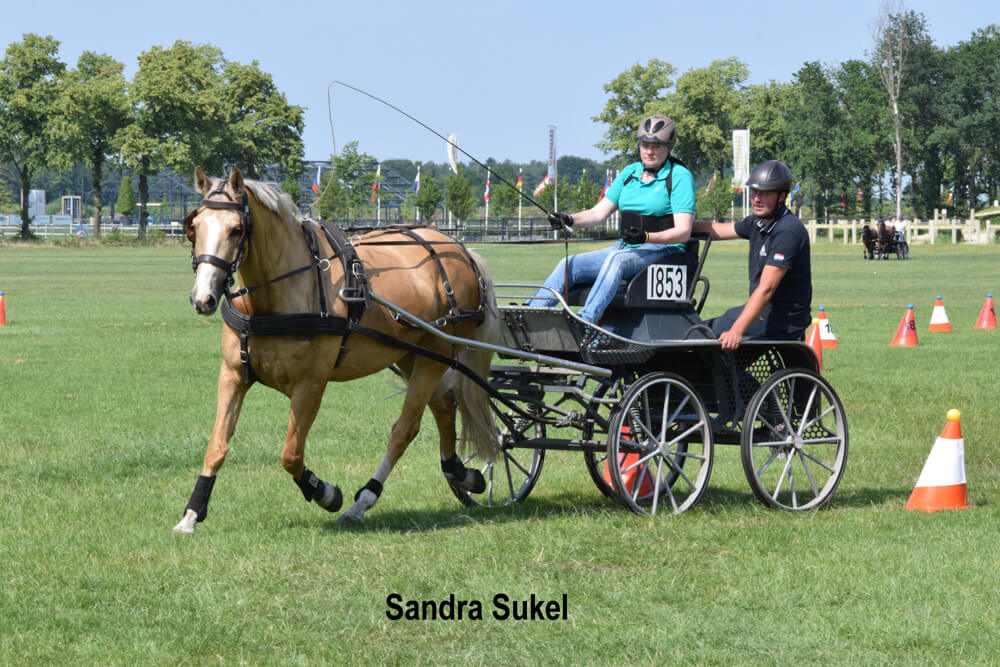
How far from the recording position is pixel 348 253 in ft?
24.6

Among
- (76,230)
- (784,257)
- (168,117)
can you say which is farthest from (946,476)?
(76,230)

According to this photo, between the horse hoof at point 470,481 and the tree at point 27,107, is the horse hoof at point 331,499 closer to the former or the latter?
the horse hoof at point 470,481

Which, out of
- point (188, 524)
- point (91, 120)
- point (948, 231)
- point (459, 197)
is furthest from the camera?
point (459, 197)

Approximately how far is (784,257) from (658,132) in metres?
1.13

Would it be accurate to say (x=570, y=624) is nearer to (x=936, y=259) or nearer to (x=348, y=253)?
(x=348, y=253)

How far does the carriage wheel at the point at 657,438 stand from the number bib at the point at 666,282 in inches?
20.9

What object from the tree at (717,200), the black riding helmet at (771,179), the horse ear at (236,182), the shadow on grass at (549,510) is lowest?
the shadow on grass at (549,510)

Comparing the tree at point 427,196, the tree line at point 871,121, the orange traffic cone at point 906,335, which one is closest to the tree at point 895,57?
the tree line at point 871,121

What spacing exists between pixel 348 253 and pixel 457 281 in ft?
3.33

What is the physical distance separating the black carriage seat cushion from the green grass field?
4.37 ft

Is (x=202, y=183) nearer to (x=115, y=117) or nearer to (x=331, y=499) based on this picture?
(x=331, y=499)

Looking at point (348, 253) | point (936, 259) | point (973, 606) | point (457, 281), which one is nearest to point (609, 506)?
point (457, 281)

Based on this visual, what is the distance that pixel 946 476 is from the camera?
8156mm

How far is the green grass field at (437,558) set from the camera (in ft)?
17.6
